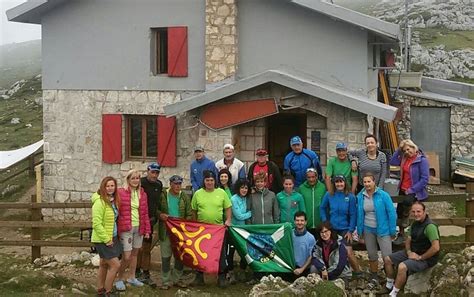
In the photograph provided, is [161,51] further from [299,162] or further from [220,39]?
[299,162]

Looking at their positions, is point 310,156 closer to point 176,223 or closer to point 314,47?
point 176,223

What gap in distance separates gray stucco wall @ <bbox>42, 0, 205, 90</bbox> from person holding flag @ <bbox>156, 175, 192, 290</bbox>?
5719 millimetres

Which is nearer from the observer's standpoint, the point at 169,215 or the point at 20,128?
the point at 169,215

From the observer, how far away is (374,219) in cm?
835

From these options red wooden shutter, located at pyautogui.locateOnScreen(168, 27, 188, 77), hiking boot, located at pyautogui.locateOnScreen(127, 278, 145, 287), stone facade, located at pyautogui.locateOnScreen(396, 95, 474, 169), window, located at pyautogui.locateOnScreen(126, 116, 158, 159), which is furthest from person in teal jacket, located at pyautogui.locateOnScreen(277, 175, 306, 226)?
stone facade, located at pyautogui.locateOnScreen(396, 95, 474, 169)

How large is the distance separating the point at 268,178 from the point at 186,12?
6.39m

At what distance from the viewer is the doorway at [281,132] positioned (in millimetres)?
14453

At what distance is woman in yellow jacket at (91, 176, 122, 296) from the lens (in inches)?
311

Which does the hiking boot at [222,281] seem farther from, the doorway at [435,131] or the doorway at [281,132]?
the doorway at [435,131]

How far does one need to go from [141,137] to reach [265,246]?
6.94m

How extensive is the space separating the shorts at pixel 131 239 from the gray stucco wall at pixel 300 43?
6.42 m

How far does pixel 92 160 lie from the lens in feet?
49.1

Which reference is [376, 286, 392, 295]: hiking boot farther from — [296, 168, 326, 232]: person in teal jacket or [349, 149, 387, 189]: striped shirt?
[349, 149, 387, 189]: striped shirt

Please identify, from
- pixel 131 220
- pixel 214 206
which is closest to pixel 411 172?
pixel 214 206
